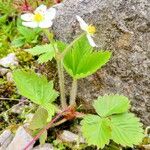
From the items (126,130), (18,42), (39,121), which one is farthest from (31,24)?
(18,42)

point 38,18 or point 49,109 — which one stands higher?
point 38,18

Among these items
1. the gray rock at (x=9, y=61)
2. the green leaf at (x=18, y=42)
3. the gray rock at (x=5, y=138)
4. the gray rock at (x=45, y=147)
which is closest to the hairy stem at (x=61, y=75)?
the gray rock at (x=45, y=147)

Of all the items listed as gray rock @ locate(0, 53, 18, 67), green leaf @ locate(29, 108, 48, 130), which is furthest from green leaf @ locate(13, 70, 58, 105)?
gray rock @ locate(0, 53, 18, 67)

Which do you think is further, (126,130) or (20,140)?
(20,140)

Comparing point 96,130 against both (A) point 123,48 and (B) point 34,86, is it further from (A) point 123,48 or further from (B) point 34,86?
(A) point 123,48

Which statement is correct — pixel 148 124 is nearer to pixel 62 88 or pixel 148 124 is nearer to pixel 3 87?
pixel 62 88

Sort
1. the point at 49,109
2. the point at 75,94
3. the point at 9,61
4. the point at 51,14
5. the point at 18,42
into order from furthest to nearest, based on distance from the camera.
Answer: the point at 18,42 → the point at 9,61 → the point at 75,94 → the point at 51,14 → the point at 49,109
